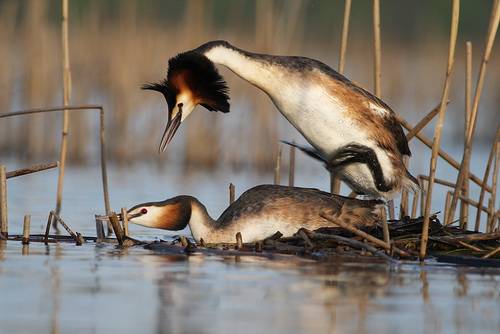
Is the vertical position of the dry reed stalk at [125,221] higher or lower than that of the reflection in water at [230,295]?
higher

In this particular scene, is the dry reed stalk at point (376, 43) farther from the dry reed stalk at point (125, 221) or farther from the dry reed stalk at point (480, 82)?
the dry reed stalk at point (125, 221)

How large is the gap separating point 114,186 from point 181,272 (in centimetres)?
608

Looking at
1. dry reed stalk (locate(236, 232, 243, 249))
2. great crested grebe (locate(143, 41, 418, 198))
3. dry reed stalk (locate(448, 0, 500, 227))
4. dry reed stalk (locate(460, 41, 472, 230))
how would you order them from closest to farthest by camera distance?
dry reed stalk (locate(236, 232, 243, 249)), dry reed stalk (locate(448, 0, 500, 227)), dry reed stalk (locate(460, 41, 472, 230)), great crested grebe (locate(143, 41, 418, 198))

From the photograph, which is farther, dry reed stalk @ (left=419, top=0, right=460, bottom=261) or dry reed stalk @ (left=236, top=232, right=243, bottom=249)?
dry reed stalk @ (left=236, top=232, right=243, bottom=249)

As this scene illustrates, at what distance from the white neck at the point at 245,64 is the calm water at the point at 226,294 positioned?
5.72ft

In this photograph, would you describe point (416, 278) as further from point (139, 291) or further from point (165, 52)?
point (165, 52)

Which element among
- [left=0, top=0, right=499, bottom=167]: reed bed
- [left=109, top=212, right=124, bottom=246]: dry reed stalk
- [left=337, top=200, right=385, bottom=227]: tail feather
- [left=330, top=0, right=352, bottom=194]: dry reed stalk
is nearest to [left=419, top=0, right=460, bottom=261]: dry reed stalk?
[left=337, top=200, right=385, bottom=227]: tail feather

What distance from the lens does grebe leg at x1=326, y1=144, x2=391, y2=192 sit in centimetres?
917

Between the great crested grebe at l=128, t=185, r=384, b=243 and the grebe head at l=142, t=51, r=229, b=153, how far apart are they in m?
0.68

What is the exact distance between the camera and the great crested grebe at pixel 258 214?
28.1 feet

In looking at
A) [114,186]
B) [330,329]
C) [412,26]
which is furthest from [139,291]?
[412,26]

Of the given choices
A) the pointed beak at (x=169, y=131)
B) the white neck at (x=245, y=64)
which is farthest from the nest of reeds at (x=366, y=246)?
the white neck at (x=245, y=64)

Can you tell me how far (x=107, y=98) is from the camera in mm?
15531

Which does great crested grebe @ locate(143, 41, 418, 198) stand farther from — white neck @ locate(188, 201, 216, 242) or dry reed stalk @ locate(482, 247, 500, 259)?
dry reed stalk @ locate(482, 247, 500, 259)
